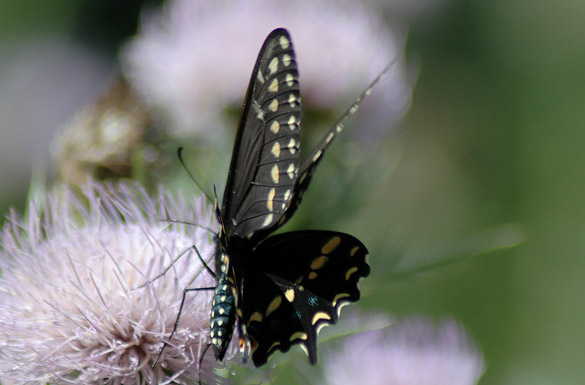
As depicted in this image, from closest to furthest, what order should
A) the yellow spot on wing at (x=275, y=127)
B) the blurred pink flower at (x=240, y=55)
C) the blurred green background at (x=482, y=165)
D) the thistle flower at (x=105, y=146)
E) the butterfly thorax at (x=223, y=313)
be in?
the butterfly thorax at (x=223, y=313), the yellow spot on wing at (x=275, y=127), the thistle flower at (x=105, y=146), the blurred pink flower at (x=240, y=55), the blurred green background at (x=482, y=165)

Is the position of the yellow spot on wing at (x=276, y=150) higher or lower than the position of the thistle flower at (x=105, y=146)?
higher

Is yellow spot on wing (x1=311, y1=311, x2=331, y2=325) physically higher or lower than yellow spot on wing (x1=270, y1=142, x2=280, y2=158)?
lower

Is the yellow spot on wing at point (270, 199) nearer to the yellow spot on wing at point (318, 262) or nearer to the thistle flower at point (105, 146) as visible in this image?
the yellow spot on wing at point (318, 262)

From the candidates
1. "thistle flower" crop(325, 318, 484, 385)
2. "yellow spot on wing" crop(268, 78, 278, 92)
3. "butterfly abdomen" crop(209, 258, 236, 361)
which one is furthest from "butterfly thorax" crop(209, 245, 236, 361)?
"thistle flower" crop(325, 318, 484, 385)

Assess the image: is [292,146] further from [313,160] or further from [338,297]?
[338,297]

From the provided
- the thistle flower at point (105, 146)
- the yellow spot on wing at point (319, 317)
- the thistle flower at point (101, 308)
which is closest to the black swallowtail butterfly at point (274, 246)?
the yellow spot on wing at point (319, 317)

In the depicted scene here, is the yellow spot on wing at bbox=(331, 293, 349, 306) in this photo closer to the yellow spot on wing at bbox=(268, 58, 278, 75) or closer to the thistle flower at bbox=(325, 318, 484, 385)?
the yellow spot on wing at bbox=(268, 58, 278, 75)

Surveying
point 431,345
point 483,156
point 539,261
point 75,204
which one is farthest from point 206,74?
point 483,156
